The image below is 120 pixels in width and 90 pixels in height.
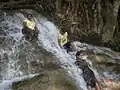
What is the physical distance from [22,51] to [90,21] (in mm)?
3227

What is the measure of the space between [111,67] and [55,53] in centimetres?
177

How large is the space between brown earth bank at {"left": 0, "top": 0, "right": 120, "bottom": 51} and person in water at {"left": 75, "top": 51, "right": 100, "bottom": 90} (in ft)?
6.38

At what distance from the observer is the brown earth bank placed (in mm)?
10188

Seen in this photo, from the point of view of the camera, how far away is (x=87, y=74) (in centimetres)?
749

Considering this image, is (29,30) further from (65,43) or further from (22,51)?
(65,43)

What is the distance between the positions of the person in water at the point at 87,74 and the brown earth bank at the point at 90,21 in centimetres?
195

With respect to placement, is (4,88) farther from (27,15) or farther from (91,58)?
(27,15)

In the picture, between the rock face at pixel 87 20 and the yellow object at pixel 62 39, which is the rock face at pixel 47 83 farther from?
the rock face at pixel 87 20

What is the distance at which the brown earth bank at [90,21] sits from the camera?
10.2 meters

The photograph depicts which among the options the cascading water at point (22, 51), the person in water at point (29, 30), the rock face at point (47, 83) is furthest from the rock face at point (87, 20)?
the rock face at point (47, 83)

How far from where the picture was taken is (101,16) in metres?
10.3

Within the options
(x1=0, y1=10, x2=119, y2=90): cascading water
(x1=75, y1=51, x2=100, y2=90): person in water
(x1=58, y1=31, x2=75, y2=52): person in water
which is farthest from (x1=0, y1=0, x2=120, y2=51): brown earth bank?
(x1=75, y1=51, x2=100, y2=90): person in water

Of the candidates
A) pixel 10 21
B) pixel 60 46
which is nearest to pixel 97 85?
pixel 60 46

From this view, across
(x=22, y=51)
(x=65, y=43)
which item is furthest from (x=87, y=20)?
(x=22, y=51)
